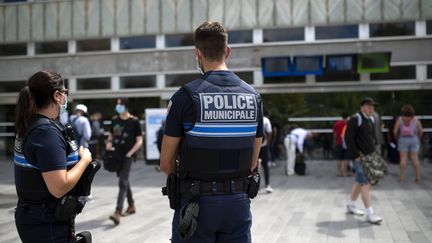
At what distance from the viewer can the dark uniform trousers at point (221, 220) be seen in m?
2.84

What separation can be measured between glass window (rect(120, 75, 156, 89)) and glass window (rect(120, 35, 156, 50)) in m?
1.25

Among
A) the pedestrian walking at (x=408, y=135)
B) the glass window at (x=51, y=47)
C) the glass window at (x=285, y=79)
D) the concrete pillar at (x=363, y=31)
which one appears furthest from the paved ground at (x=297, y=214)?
the glass window at (x=51, y=47)

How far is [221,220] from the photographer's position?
9.39ft

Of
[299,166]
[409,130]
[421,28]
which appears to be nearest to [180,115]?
[409,130]

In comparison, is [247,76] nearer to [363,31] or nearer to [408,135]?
[363,31]

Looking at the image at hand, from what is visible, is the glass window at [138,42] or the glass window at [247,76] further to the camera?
the glass window at [138,42]

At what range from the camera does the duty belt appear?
9.33ft

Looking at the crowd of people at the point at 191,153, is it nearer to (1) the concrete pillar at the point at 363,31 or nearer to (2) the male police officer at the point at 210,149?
(2) the male police officer at the point at 210,149

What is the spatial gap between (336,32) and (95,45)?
32.1 feet

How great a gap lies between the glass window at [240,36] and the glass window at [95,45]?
5188 millimetres

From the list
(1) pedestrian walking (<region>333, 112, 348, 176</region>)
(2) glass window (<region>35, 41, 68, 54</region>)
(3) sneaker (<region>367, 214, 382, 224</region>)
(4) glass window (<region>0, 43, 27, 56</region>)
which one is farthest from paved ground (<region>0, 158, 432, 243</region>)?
(4) glass window (<region>0, 43, 27, 56</region>)

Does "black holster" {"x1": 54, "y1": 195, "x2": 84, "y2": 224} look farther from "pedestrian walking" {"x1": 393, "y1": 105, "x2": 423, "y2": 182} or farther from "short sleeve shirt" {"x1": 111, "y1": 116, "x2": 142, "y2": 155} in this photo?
"pedestrian walking" {"x1": 393, "y1": 105, "x2": 423, "y2": 182}

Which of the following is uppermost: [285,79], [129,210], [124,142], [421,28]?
[421,28]

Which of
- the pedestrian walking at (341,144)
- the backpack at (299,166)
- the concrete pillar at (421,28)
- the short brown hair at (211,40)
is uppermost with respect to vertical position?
the concrete pillar at (421,28)
